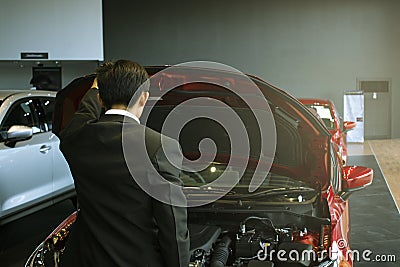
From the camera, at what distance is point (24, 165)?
14.7ft

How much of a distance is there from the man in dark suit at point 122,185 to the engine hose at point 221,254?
0.58 meters

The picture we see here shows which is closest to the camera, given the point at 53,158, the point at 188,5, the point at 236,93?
the point at 236,93

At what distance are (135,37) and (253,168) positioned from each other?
Answer: 30.6 ft

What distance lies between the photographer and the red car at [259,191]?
2.14 meters

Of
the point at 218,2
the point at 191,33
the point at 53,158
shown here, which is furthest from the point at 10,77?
the point at 53,158

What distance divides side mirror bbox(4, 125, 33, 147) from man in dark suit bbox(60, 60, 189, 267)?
280 cm

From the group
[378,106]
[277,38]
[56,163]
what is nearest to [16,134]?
[56,163]

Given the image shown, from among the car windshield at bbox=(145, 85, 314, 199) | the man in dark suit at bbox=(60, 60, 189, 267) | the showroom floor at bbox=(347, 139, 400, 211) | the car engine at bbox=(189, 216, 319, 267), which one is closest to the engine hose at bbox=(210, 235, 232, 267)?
the car engine at bbox=(189, 216, 319, 267)

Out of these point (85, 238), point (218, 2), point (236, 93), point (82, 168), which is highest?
point (218, 2)

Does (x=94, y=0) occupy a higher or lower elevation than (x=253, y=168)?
higher

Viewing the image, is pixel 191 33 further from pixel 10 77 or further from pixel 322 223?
pixel 322 223

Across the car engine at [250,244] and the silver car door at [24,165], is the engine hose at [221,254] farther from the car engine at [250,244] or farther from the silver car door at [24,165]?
the silver car door at [24,165]

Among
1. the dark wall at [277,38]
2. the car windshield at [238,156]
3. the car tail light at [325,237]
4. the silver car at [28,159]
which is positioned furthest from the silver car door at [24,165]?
the dark wall at [277,38]

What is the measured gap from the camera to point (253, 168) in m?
2.55
